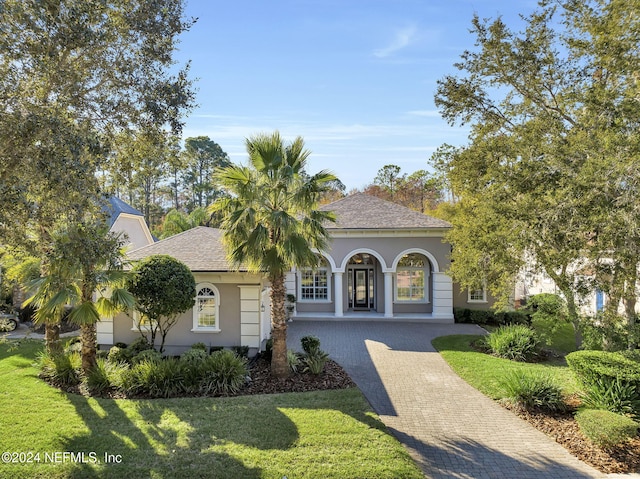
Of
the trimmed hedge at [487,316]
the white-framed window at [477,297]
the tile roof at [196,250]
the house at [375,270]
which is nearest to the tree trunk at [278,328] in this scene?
the tile roof at [196,250]

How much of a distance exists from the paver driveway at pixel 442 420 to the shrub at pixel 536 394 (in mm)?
519

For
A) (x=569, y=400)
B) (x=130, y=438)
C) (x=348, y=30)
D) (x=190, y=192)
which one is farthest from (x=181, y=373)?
(x=190, y=192)

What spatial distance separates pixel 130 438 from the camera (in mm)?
7613

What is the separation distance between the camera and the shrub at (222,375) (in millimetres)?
10219

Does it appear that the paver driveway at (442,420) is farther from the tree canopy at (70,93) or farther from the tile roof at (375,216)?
the tree canopy at (70,93)

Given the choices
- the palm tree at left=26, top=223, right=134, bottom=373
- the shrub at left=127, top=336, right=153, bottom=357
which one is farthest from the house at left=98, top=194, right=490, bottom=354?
the palm tree at left=26, top=223, right=134, bottom=373

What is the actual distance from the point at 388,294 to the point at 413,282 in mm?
1781

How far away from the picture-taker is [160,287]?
1157 cm

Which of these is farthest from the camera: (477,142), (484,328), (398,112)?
(484,328)

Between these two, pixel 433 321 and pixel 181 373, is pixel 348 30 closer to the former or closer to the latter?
pixel 181 373

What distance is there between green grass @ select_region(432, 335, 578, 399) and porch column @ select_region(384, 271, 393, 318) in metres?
4.92

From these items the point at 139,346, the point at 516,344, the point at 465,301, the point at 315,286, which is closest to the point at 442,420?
the point at 516,344

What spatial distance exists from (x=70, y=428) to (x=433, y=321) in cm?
1668

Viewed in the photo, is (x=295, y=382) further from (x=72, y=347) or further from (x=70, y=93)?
(x=70, y=93)
